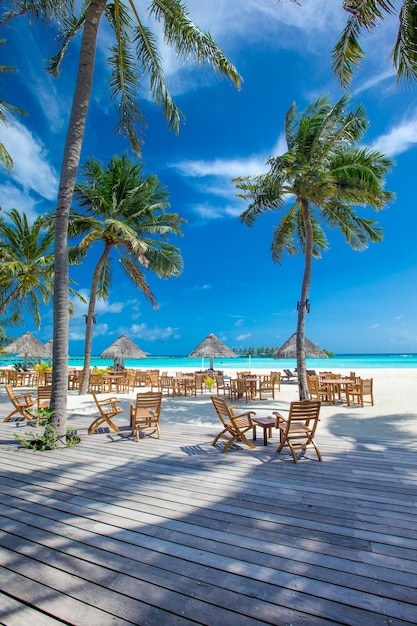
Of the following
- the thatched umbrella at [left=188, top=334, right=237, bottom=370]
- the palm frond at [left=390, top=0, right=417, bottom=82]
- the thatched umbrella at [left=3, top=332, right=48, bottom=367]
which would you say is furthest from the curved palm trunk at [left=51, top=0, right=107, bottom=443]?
the thatched umbrella at [left=3, top=332, right=48, bottom=367]

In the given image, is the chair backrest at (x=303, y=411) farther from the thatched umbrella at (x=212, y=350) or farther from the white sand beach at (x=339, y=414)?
the thatched umbrella at (x=212, y=350)

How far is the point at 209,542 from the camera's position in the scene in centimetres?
264

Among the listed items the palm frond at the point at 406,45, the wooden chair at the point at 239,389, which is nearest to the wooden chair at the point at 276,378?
the wooden chair at the point at 239,389

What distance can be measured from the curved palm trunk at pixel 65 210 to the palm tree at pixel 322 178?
6.02 meters

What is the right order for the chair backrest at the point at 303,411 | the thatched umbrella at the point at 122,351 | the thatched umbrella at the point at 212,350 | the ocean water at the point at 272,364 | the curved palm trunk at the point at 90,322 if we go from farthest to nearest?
the ocean water at the point at 272,364 < the thatched umbrella at the point at 122,351 < the thatched umbrella at the point at 212,350 < the curved palm trunk at the point at 90,322 < the chair backrest at the point at 303,411

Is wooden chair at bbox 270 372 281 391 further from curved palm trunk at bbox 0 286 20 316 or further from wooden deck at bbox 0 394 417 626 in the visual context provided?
curved palm trunk at bbox 0 286 20 316

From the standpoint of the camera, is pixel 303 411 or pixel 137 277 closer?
pixel 303 411

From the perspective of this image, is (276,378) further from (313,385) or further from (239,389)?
(313,385)

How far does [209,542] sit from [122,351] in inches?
707

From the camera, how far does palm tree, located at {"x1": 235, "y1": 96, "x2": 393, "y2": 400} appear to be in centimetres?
963

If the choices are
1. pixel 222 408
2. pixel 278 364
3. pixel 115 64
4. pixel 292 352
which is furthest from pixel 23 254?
pixel 278 364

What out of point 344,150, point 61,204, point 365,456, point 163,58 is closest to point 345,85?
point 344,150

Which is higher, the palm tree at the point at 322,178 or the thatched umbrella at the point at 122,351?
the palm tree at the point at 322,178

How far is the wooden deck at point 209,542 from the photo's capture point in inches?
76.4
